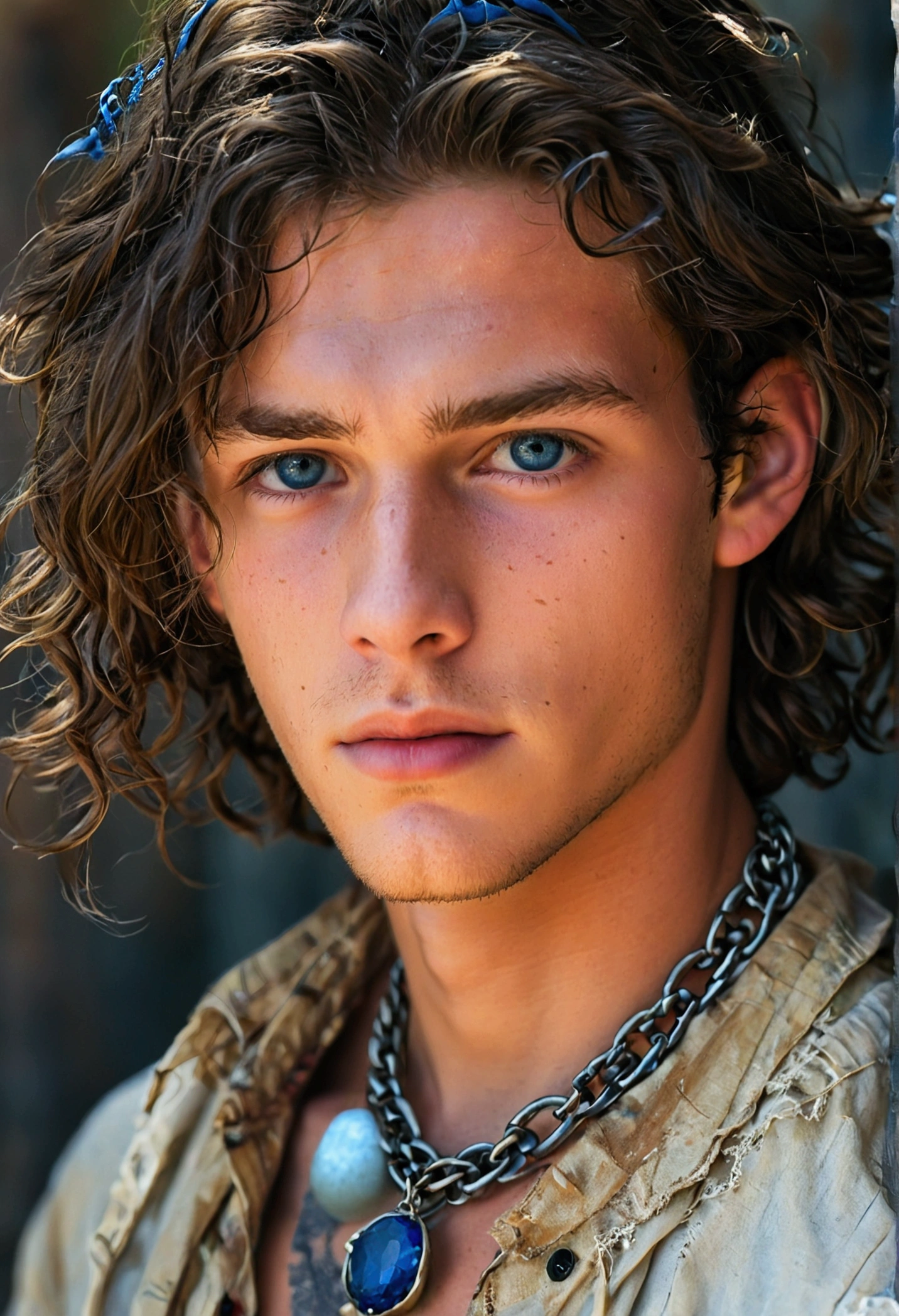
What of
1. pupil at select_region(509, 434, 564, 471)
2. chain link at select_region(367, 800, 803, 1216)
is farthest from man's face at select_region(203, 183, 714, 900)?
chain link at select_region(367, 800, 803, 1216)

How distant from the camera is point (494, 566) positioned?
5.78 feet

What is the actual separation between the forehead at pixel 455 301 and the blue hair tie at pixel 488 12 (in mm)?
222

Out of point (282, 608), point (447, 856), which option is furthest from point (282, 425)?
point (447, 856)

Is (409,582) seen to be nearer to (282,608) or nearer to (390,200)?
(282,608)

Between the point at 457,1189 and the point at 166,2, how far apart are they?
1.69 meters

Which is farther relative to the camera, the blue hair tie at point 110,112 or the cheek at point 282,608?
the blue hair tie at point 110,112

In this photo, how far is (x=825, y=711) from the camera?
2355 millimetres

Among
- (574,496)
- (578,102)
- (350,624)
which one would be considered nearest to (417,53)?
(578,102)

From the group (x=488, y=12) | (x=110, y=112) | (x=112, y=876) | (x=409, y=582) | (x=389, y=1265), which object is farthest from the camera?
(x=112, y=876)

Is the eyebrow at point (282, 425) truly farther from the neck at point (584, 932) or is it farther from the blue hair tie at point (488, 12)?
the neck at point (584, 932)

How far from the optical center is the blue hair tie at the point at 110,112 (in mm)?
2041

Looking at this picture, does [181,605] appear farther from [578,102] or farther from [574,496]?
[578,102]

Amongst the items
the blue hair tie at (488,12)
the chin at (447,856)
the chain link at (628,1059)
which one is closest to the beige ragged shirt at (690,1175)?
the chain link at (628,1059)

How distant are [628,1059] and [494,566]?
2.17 feet
